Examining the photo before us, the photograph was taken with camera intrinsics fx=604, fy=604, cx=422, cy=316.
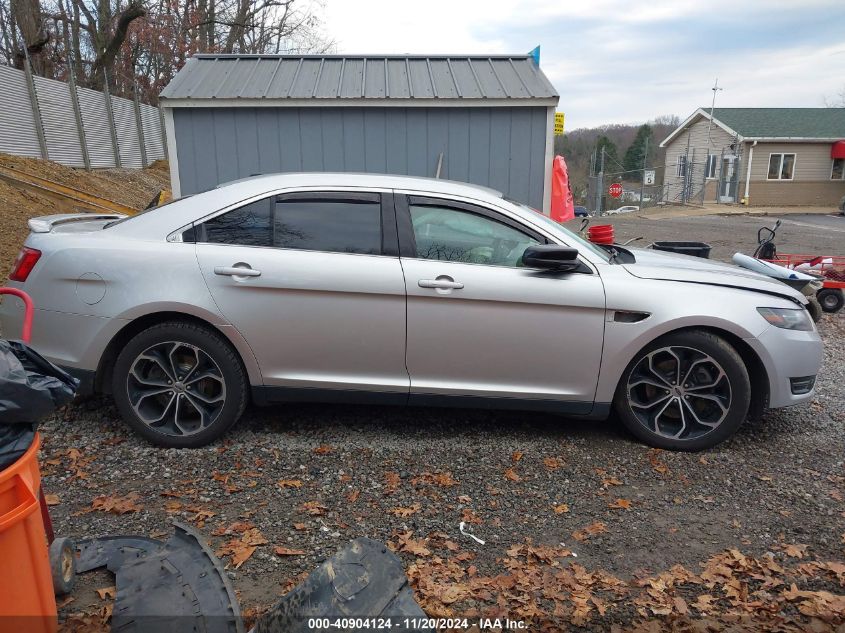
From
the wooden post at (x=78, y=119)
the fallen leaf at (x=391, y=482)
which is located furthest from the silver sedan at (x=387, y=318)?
the wooden post at (x=78, y=119)

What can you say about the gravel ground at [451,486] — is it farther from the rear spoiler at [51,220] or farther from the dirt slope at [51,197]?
the dirt slope at [51,197]

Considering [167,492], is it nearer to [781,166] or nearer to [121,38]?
[121,38]

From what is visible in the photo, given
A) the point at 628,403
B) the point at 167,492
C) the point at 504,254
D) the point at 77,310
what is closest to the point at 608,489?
the point at 628,403

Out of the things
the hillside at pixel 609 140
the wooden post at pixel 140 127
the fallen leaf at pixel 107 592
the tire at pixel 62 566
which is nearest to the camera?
the tire at pixel 62 566

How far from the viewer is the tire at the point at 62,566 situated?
7.38 feet

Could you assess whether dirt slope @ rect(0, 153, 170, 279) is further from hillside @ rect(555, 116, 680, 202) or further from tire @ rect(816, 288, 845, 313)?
hillside @ rect(555, 116, 680, 202)

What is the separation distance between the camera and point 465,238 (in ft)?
11.8

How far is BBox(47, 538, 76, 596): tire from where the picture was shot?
2.25 meters

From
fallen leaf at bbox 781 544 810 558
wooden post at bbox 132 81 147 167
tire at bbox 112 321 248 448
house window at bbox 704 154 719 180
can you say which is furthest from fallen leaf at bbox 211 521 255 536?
house window at bbox 704 154 719 180

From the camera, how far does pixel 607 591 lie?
2459 mm

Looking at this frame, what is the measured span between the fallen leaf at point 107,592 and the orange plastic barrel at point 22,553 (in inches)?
16.7

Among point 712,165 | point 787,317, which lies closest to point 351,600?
point 787,317

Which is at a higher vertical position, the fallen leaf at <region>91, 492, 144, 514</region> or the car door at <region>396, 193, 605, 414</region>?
the car door at <region>396, 193, 605, 414</region>

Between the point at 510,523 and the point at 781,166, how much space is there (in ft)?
111
